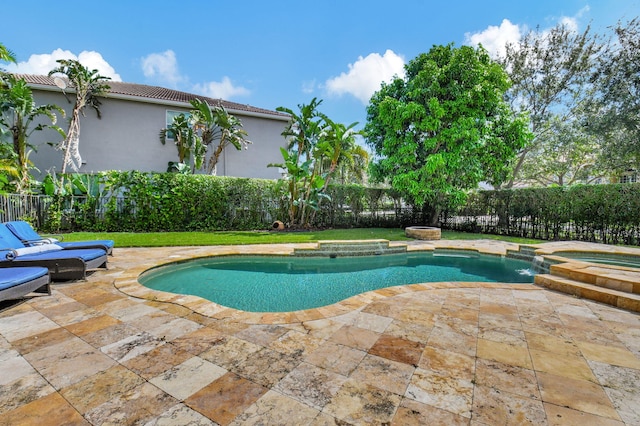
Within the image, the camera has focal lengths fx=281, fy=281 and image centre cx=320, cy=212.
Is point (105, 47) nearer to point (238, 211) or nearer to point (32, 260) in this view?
point (238, 211)

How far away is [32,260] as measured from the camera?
4.79 meters

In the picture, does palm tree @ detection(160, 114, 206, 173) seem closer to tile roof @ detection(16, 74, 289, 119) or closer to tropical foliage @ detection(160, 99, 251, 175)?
tropical foliage @ detection(160, 99, 251, 175)

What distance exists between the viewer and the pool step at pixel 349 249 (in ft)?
28.4

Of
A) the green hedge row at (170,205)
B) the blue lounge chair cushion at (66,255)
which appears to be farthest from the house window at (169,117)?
the blue lounge chair cushion at (66,255)

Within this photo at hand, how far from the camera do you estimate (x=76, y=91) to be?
1362cm

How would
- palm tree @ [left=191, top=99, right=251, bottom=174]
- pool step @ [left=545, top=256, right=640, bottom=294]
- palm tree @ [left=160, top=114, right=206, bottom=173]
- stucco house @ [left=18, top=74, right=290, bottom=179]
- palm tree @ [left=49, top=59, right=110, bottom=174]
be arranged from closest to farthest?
pool step @ [left=545, top=256, right=640, bottom=294]
palm tree @ [left=49, top=59, right=110, bottom=174]
stucco house @ [left=18, top=74, right=290, bottom=179]
palm tree @ [left=160, top=114, right=206, bottom=173]
palm tree @ [left=191, top=99, right=251, bottom=174]

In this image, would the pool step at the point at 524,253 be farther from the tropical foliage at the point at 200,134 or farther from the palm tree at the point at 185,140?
the palm tree at the point at 185,140

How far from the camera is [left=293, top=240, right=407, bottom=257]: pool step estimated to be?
28.4ft

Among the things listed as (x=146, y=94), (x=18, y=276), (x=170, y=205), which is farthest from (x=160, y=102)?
(x=18, y=276)

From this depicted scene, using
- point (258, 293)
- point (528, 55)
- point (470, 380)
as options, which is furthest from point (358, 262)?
point (528, 55)

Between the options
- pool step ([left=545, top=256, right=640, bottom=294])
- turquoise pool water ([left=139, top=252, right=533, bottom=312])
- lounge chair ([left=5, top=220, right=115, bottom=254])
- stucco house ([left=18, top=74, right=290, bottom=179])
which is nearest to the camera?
pool step ([left=545, top=256, right=640, bottom=294])

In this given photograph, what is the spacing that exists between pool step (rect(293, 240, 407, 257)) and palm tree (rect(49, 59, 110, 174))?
12.2m

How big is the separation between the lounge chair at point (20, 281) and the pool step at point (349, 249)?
5462mm

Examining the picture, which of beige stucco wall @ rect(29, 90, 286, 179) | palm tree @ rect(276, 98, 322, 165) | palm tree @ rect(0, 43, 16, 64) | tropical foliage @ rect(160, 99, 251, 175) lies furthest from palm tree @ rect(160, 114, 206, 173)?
palm tree @ rect(0, 43, 16, 64)
